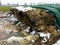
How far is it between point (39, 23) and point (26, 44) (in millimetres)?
837

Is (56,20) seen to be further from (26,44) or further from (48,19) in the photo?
(26,44)

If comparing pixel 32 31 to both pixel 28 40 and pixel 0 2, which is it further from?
pixel 0 2

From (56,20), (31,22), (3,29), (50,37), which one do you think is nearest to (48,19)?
(56,20)

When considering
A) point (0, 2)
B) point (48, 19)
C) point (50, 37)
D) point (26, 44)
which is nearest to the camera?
point (26, 44)

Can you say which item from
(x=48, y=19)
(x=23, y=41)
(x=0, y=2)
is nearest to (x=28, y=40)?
(x=23, y=41)

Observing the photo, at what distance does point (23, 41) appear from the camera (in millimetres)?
3055

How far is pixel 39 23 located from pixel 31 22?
246mm

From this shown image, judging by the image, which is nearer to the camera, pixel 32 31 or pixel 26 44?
pixel 26 44

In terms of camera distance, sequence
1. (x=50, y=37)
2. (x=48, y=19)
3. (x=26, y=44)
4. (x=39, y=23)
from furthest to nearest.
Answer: (x=48, y=19)
(x=39, y=23)
(x=50, y=37)
(x=26, y=44)

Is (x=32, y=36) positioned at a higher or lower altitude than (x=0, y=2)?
lower

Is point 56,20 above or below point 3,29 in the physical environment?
above

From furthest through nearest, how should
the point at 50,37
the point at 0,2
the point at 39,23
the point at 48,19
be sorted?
the point at 0,2 → the point at 48,19 → the point at 39,23 → the point at 50,37

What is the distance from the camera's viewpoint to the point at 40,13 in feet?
13.1

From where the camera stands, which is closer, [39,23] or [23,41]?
[23,41]
